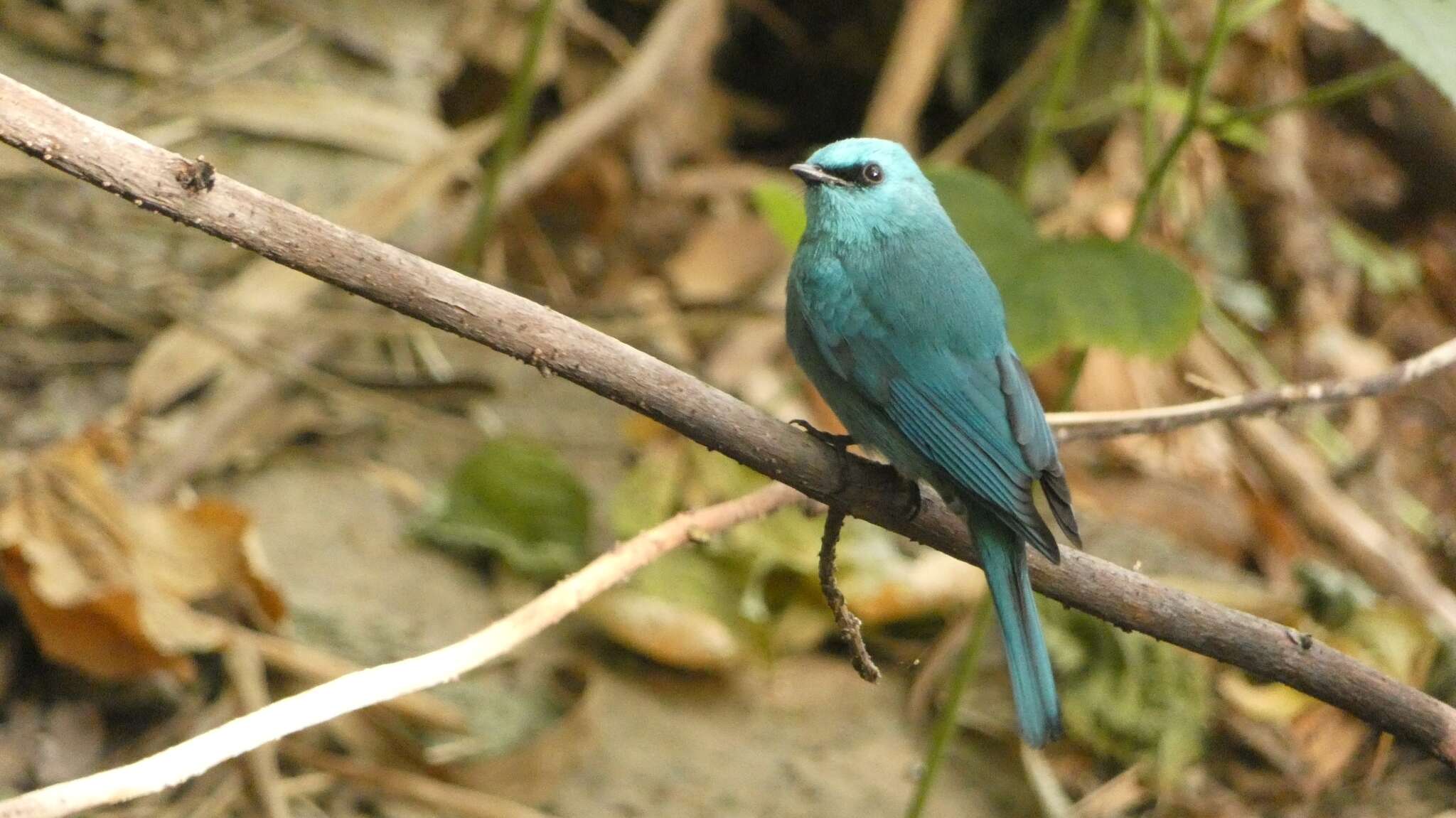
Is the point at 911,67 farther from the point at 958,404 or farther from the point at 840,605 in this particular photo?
the point at 840,605

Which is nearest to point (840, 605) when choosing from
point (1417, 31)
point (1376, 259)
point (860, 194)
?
point (860, 194)

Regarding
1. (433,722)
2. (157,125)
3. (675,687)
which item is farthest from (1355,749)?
(157,125)

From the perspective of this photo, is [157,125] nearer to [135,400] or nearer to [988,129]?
[135,400]

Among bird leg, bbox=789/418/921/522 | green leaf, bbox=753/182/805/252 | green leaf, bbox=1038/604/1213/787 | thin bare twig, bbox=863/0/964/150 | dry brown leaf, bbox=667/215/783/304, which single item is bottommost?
green leaf, bbox=1038/604/1213/787

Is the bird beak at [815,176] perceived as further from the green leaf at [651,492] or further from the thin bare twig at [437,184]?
the thin bare twig at [437,184]

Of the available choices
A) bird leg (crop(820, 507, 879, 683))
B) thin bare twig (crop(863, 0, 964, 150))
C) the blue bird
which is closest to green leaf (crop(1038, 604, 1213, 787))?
the blue bird

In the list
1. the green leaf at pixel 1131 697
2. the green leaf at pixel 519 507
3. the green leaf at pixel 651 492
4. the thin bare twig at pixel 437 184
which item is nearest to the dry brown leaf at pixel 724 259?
the thin bare twig at pixel 437 184

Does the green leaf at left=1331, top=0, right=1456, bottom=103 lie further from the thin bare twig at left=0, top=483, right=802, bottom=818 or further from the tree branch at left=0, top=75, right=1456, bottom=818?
the thin bare twig at left=0, top=483, right=802, bottom=818
